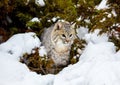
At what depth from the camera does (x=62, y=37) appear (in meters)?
5.95

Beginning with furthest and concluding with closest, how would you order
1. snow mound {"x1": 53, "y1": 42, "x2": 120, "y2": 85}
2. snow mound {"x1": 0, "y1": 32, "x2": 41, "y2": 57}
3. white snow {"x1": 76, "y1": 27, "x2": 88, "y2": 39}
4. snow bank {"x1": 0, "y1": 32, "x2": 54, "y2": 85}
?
white snow {"x1": 76, "y1": 27, "x2": 88, "y2": 39} < snow mound {"x1": 0, "y1": 32, "x2": 41, "y2": 57} < snow bank {"x1": 0, "y1": 32, "x2": 54, "y2": 85} < snow mound {"x1": 53, "y1": 42, "x2": 120, "y2": 85}

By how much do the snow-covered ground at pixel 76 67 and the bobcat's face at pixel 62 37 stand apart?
10.3 inches

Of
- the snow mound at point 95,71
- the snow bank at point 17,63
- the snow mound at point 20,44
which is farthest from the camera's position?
the snow mound at point 20,44

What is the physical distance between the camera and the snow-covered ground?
4.60 metres

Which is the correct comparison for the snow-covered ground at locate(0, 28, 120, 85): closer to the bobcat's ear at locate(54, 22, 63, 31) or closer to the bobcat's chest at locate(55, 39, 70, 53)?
the bobcat's chest at locate(55, 39, 70, 53)

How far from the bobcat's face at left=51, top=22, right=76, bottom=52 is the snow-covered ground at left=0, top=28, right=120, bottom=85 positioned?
0.26m

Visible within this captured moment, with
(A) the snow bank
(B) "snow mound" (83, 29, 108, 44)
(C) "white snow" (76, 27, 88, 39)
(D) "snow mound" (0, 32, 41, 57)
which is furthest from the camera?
(C) "white snow" (76, 27, 88, 39)

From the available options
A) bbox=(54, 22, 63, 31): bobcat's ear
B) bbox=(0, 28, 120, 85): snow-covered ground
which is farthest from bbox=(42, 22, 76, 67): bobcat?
bbox=(0, 28, 120, 85): snow-covered ground

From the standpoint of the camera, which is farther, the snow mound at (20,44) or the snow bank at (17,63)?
the snow mound at (20,44)

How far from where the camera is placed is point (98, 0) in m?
6.73

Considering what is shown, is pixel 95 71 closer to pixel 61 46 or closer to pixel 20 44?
pixel 61 46

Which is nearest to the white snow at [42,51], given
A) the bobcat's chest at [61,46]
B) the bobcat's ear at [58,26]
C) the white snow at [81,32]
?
the bobcat's chest at [61,46]

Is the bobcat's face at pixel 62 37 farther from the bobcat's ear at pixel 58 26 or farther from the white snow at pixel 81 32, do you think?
the white snow at pixel 81 32

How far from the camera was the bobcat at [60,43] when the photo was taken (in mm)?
5949
